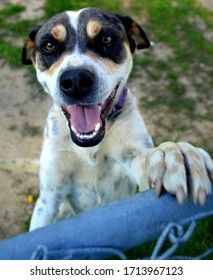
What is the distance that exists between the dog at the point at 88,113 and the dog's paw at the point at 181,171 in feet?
1.64

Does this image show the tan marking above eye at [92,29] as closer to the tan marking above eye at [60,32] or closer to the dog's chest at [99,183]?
the tan marking above eye at [60,32]

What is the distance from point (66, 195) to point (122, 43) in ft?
4.13

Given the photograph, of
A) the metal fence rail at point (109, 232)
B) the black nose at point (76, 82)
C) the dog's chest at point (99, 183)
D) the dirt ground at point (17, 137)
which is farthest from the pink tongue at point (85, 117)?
the dirt ground at point (17, 137)

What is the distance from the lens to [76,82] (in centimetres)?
259

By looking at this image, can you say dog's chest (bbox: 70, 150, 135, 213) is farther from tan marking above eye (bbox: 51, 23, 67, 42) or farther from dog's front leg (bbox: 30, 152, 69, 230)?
tan marking above eye (bbox: 51, 23, 67, 42)

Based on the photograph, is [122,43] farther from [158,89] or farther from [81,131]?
[158,89]

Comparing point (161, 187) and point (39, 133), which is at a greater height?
point (161, 187)

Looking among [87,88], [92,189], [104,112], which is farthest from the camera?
[92,189]

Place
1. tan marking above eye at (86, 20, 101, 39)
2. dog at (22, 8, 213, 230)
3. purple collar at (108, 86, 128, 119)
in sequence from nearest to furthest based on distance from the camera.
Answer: dog at (22, 8, 213, 230) < tan marking above eye at (86, 20, 101, 39) < purple collar at (108, 86, 128, 119)

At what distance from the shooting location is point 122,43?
306 centimetres

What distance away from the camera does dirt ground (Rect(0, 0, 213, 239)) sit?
4.11m

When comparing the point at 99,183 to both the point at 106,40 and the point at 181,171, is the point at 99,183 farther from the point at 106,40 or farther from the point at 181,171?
the point at 181,171

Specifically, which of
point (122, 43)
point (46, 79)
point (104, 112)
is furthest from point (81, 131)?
point (122, 43)

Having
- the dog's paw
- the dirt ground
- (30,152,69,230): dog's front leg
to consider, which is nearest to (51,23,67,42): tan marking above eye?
(30,152,69,230): dog's front leg
